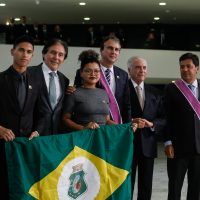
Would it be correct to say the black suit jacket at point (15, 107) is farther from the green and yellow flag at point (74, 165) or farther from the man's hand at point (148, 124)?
the man's hand at point (148, 124)

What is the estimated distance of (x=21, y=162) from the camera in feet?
11.1

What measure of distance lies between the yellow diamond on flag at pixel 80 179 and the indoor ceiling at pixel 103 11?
910cm

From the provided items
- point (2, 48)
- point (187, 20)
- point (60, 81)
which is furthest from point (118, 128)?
point (187, 20)

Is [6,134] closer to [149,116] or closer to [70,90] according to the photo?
[70,90]

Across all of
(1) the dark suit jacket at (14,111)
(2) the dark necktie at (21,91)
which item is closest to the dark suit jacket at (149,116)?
(1) the dark suit jacket at (14,111)

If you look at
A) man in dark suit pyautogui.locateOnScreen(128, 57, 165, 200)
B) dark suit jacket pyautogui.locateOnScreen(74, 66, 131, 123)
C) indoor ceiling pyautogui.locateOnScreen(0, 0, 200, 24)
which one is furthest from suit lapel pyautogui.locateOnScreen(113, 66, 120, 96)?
indoor ceiling pyautogui.locateOnScreen(0, 0, 200, 24)

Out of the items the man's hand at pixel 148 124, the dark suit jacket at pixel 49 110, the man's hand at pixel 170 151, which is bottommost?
the man's hand at pixel 170 151

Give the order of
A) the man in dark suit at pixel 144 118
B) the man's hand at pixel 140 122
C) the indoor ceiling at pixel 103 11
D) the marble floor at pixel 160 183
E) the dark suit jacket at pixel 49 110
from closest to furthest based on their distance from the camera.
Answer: the dark suit jacket at pixel 49 110, the man's hand at pixel 140 122, the man in dark suit at pixel 144 118, the marble floor at pixel 160 183, the indoor ceiling at pixel 103 11

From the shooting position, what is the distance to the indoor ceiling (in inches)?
496

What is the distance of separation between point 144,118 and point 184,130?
0.37 metres

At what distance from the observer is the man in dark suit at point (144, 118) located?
411 cm

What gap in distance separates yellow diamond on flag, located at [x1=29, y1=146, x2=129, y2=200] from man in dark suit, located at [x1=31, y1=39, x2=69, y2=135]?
28 cm

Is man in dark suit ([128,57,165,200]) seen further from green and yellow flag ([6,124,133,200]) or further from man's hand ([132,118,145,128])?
green and yellow flag ([6,124,133,200])

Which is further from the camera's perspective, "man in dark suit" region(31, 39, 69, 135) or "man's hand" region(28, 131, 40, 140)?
"man in dark suit" region(31, 39, 69, 135)
